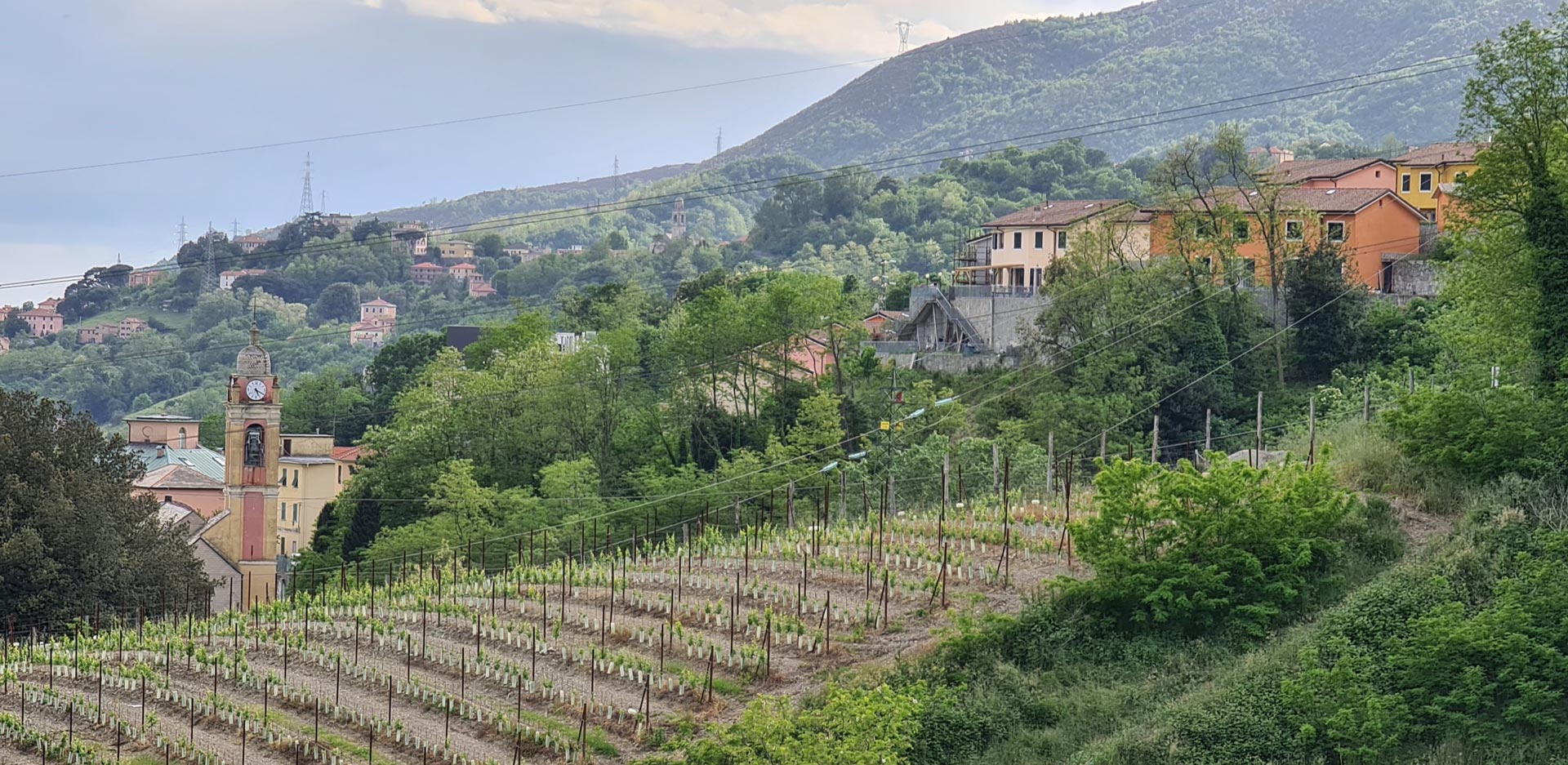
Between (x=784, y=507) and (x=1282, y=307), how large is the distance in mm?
16775

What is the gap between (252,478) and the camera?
213 ft

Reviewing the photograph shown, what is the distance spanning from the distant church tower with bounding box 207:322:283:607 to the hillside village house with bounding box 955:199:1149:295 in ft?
89.5

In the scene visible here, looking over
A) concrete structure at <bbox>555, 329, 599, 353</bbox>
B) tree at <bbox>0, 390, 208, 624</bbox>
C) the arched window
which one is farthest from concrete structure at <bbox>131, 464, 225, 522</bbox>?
tree at <bbox>0, 390, 208, 624</bbox>

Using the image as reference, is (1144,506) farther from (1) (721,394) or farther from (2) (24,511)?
(1) (721,394)

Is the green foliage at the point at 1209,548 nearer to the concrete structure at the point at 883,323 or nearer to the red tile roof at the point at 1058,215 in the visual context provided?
the red tile roof at the point at 1058,215

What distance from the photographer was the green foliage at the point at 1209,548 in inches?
1081

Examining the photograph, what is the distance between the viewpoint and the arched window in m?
65.3

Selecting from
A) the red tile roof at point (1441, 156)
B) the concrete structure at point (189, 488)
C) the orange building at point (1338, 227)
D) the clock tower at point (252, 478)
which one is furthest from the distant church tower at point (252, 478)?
the red tile roof at point (1441, 156)

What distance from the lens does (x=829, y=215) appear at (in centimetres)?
16988

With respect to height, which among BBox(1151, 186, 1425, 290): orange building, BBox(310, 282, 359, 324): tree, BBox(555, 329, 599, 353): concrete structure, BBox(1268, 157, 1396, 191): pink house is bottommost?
BBox(555, 329, 599, 353): concrete structure

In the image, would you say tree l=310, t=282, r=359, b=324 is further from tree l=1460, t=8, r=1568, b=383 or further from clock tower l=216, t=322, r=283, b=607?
tree l=1460, t=8, r=1568, b=383

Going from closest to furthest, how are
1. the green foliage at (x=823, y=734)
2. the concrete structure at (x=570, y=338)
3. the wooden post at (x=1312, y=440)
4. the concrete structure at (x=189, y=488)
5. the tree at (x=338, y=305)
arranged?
the green foliage at (x=823, y=734)
the wooden post at (x=1312, y=440)
the concrete structure at (x=189, y=488)
the concrete structure at (x=570, y=338)
the tree at (x=338, y=305)

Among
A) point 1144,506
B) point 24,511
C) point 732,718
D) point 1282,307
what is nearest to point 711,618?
point 732,718

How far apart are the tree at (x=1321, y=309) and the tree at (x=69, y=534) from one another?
32579 millimetres
